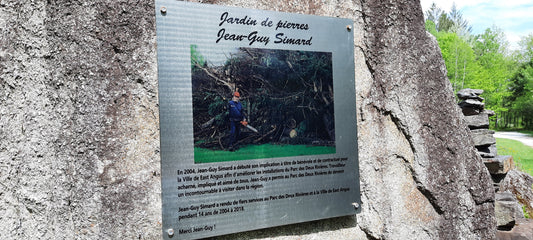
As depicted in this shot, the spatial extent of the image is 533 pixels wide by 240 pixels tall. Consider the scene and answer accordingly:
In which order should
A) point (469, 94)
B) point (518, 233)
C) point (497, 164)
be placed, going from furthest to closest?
point (469, 94) < point (497, 164) < point (518, 233)

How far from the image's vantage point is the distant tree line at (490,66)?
2514cm

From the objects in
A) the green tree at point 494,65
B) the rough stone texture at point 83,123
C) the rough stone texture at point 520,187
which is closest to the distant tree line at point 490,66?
the green tree at point 494,65

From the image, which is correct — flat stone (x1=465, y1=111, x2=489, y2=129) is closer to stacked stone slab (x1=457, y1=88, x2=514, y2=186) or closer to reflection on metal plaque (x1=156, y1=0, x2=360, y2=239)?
stacked stone slab (x1=457, y1=88, x2=514, y2=186)

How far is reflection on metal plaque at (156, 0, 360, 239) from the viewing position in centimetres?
191

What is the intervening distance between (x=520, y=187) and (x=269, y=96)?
4.70 meters

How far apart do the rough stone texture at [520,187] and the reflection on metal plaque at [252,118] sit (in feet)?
12.8

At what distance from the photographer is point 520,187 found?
5105 millimetres

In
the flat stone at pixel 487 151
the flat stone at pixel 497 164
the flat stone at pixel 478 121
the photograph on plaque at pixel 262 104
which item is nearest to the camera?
the photograph on plaque at pixel 262 104

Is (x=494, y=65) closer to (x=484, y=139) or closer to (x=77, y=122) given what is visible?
(x=484, y=139)

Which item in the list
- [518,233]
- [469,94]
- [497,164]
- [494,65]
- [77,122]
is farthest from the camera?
[494,65]

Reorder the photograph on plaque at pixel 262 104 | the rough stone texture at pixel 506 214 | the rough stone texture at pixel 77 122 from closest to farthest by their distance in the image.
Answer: the rough stone texture at pixel 77 122 < the photograph on plaque at pixel 262 104 < the rough stone texture at pixel 506 214

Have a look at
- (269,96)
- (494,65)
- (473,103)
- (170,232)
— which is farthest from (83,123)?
(494,65)

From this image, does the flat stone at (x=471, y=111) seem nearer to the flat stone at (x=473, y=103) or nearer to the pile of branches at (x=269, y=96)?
the flat stone at (x=473, y=103)

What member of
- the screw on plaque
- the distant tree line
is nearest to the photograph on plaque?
the screw on plaque
